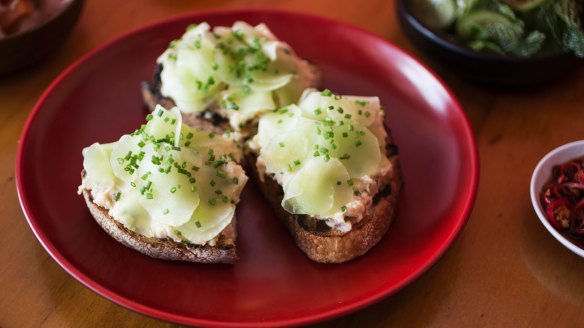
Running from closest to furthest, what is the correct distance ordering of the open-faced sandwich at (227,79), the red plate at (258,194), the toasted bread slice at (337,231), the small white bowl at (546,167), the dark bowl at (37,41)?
the red plate at (258,194) → the toasted bread slice at (337,231) → the small white bowl at (546,167) → the open-faced sandwich at (227,79) → the dark bowl at (37,41)

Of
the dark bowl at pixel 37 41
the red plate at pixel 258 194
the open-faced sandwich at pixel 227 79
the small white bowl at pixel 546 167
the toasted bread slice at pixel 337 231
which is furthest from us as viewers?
the dark bowl at pixel 37 41

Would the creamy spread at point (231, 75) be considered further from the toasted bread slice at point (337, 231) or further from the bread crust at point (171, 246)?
the bread crust at point (171, 246)

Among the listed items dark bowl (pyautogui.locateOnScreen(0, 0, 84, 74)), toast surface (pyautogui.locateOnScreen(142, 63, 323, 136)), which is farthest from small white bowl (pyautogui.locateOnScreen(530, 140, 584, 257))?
dark bowl (pyautogui.locateOnScreen(0, 0, 84, 74))

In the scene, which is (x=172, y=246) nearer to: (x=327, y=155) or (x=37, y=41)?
(x=327, y=155)

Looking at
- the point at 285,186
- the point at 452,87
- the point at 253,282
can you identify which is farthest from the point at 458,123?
the point at 253,282

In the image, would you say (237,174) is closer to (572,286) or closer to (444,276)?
(444,276)

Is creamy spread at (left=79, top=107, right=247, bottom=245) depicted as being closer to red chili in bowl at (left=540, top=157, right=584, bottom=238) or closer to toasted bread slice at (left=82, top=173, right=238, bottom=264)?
toasted bread slice at (left=82, top=173, right=238, bottom=264)

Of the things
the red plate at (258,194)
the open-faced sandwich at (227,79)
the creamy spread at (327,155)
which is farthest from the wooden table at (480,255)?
the open-faced sandwich at (227,79)

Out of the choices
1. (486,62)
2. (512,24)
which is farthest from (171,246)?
(512,24)
